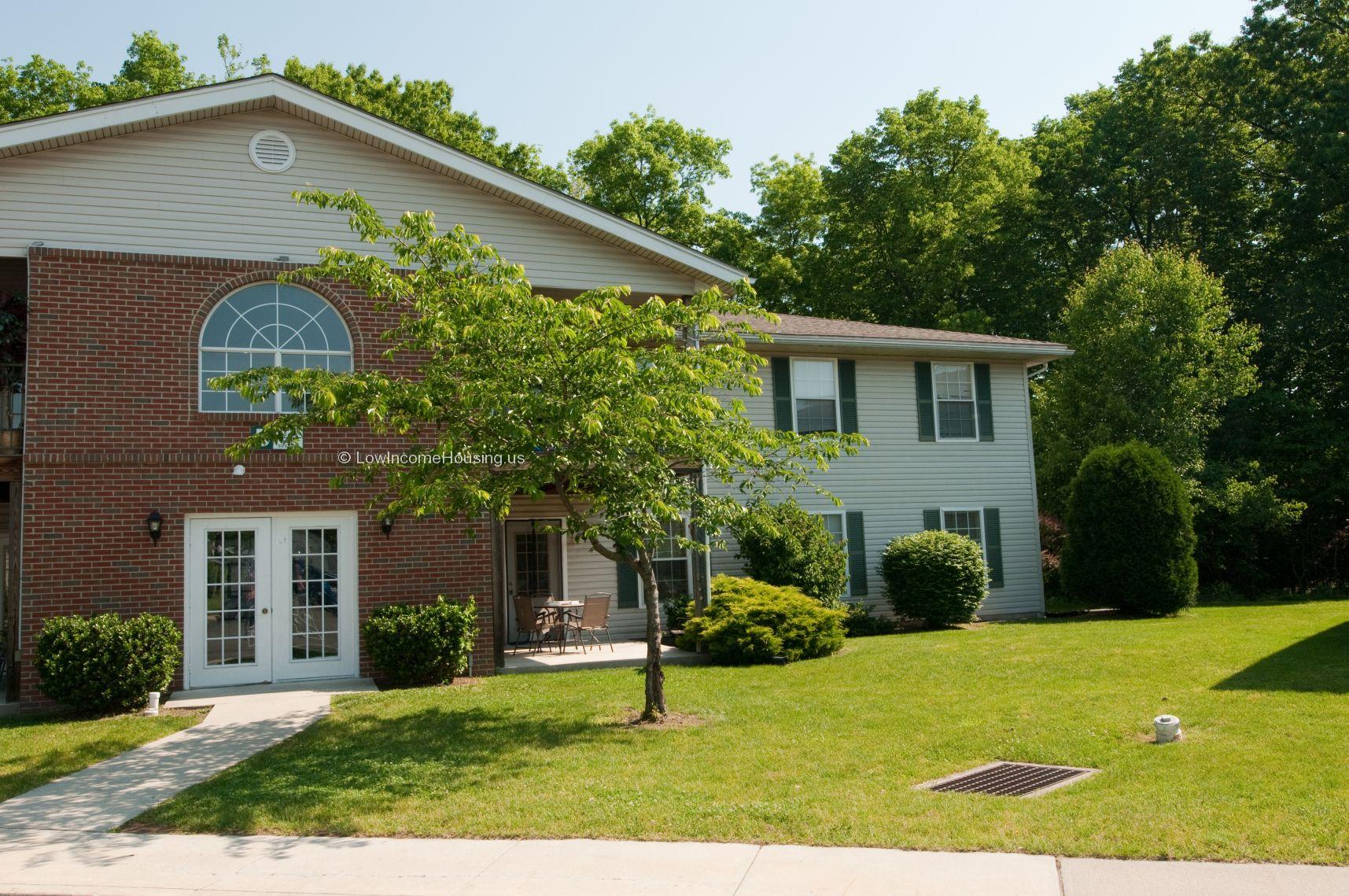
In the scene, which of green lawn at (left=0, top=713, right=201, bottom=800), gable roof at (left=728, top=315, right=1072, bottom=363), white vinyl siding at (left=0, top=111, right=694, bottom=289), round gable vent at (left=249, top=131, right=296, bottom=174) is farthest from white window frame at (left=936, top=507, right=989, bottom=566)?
green lawn at (left=0, top=713, right=201, bottom=800)

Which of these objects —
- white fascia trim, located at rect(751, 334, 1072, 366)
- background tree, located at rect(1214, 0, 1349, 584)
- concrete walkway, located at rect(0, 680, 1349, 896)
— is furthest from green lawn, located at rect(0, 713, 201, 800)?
background tree, located at rect(1214, 0, 1349, 584)

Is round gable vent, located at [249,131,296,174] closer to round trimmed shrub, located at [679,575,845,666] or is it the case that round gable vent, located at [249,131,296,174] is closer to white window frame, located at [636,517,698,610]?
white window frame, located at [636,517,698,610]

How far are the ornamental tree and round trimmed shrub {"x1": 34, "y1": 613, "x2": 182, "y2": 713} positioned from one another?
297cm

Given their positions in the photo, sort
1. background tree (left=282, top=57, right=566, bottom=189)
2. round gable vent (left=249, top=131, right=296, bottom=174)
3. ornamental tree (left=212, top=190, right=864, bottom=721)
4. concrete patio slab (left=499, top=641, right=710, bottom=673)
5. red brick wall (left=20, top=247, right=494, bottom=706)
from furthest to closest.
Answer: background tree (left=282, top=57, right=566, bottom=189)
concrete patio slab (left=499, top=641, right=710, bottom=673)
round gable vent (left=249, top=131, right=296, bottom=174)
red brick wall (left=20, top=247, right=494, bottom=706)
ornamental tree (left=212, top=190, right=864, bottom=721)

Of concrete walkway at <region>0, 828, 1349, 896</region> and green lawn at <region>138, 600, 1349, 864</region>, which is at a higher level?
green lawn at <region>138, 600, 1349, 864</region>

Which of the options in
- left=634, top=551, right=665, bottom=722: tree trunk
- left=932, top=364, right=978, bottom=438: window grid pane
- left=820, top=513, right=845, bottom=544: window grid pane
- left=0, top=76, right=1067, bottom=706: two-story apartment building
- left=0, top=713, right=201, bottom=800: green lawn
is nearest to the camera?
left=0, top=713, right=201, bottom=800: green lawn

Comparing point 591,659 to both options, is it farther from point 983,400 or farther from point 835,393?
point 983,400

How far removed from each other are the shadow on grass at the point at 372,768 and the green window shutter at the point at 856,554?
29.8ft

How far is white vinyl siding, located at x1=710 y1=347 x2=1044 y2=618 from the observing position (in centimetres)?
1884

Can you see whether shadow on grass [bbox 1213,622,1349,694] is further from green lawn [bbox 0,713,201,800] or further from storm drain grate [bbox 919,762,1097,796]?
green lawn [bbox 0,713,201,800]

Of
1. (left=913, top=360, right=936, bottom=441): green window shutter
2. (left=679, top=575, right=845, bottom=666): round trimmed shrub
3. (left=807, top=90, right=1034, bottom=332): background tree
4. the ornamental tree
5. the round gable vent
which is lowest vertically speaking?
(left=679, top=575, right=845, bottom=666): round trimmed shrub

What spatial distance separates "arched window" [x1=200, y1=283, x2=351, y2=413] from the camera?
12.6 metres

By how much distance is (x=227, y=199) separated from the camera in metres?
12.8

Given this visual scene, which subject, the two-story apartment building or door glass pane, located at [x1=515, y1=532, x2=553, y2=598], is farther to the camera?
door glass pane, located at [x1=515, y1=532, x2=553, y2=598]
